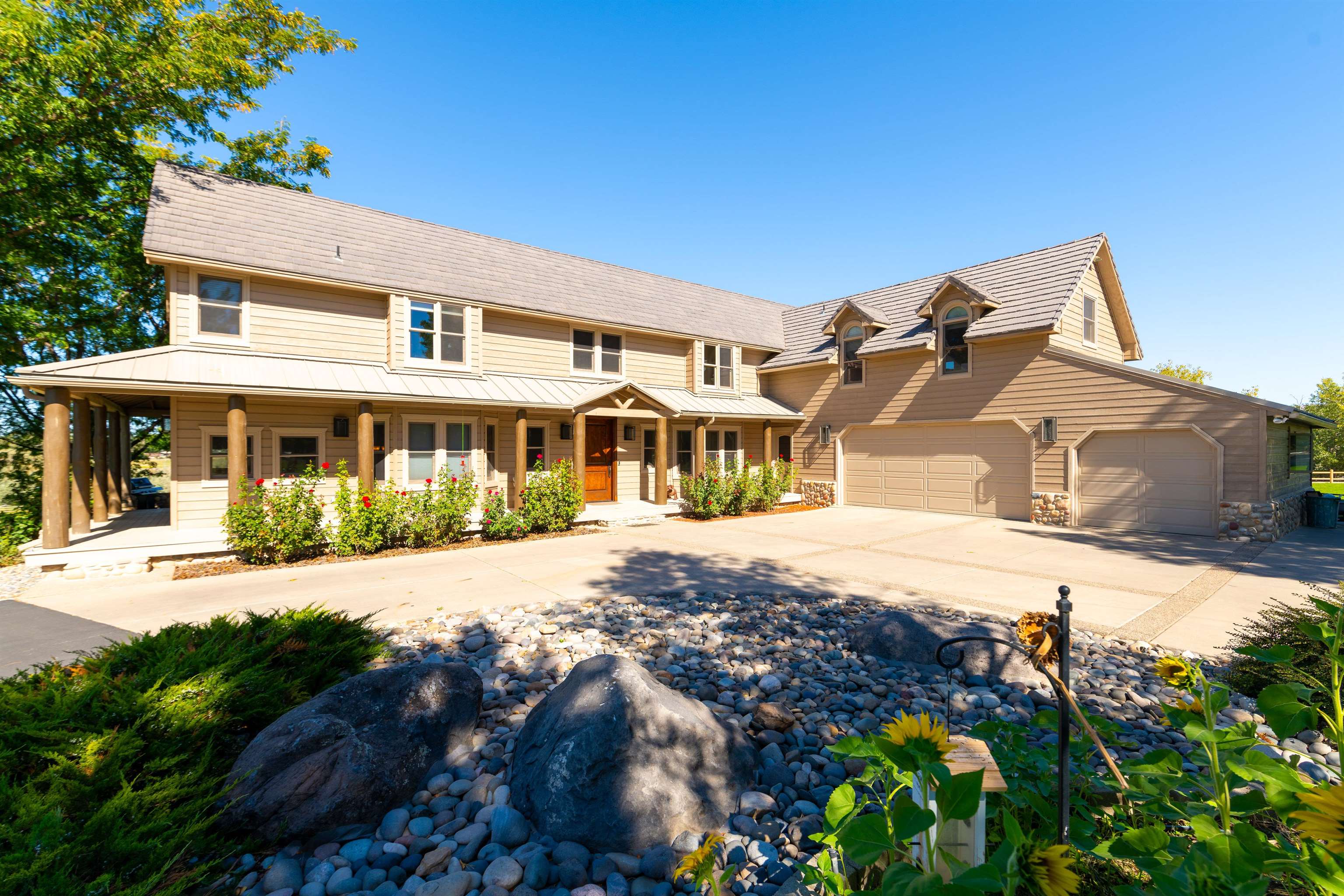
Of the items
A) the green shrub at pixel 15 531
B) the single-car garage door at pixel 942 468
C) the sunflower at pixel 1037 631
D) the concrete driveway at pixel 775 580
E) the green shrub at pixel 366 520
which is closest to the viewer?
the sunflower at pixel 1037 631

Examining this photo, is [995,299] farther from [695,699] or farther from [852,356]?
[695,699]

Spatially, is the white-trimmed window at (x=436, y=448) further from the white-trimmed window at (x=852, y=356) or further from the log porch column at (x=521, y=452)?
the white-trimmed window at (x=852, y=356)

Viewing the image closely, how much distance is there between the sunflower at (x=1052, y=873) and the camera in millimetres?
1423

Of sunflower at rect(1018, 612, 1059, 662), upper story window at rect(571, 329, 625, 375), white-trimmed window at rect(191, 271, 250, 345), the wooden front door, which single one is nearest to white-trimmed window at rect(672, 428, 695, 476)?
the wooden front door

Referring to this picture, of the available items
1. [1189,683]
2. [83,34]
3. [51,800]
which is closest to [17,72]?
[83,34]

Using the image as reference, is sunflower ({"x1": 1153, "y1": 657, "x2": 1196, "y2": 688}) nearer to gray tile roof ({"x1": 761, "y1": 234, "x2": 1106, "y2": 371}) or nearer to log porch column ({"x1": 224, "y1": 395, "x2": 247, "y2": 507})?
log porch column ({"x1": 224, "y1": 395, "x2": 247, "y2": 507})

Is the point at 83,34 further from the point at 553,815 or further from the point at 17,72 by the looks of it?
the point at 553,815

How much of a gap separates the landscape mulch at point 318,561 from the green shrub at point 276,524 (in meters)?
0.20

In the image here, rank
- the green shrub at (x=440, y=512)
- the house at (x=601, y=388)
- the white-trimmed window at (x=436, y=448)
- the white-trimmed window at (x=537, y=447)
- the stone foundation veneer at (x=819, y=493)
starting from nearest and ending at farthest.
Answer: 1. the green shrub at (x=440, y=512)
2. the house at (x=601, y=388)
3. the white-trimmed window at (x=436, y=448)
4. the white-trimmed window at (x=537, y=447)
5. the stone foundation veneer at (x=819, y=493)

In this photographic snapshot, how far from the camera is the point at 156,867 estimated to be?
6.81ft

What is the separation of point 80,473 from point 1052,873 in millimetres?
14213

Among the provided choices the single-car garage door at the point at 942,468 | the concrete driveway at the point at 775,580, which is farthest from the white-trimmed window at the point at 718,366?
the concrete driveway at the point at 775,580

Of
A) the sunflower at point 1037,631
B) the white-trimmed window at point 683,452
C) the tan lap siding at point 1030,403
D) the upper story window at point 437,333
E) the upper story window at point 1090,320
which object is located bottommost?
the sunflower at point 1037,631

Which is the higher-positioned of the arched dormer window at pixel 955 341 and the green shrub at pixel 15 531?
the arched dormer window at pixel 955 341
